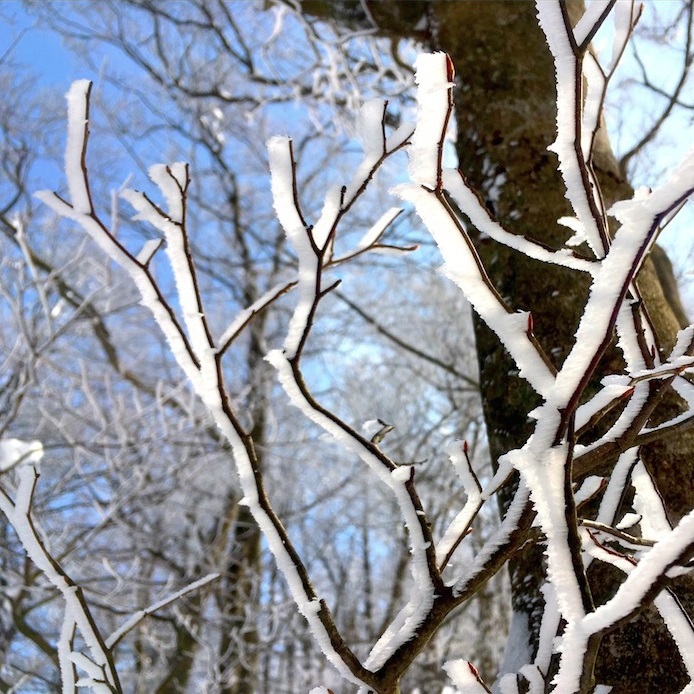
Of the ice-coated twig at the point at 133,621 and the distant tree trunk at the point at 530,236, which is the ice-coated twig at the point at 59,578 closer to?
the ice-coated twig at the point at 133,621

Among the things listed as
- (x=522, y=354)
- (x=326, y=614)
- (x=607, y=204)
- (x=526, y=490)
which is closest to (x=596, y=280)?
(x=522, y=354)

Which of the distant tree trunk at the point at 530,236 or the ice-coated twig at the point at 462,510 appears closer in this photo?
the ice-coated twig at the point at 462,510

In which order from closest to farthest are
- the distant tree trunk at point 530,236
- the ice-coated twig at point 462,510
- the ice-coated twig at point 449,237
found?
the ice-coated twig at point 449,237 → the ice-coated twig at point 462,510 → the distant tree trunk at point 530,236

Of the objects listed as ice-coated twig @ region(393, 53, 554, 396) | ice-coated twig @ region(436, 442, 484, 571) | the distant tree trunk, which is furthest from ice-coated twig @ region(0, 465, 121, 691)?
the distant tree trunk

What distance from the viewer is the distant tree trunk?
0.76 meters

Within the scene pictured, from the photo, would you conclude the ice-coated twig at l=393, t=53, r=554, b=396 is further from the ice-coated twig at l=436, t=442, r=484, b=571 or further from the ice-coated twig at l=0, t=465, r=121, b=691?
the ice-coated twig at l=0, t=465, r=121, b=691

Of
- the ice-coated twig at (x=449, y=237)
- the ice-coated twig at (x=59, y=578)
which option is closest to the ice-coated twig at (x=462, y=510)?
the ice-coated twig at (x=449, y=237)

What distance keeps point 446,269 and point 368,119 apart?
0.17 meters

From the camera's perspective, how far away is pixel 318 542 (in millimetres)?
7598

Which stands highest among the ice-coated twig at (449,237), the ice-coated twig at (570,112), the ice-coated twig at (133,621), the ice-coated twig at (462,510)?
the ice-coated twig at (570,112)

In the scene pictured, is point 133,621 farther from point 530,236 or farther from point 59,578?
point 530,236

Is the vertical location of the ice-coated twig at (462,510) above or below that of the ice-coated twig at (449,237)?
below

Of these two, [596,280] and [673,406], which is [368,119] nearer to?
[596,280]

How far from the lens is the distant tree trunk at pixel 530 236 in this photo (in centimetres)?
76
